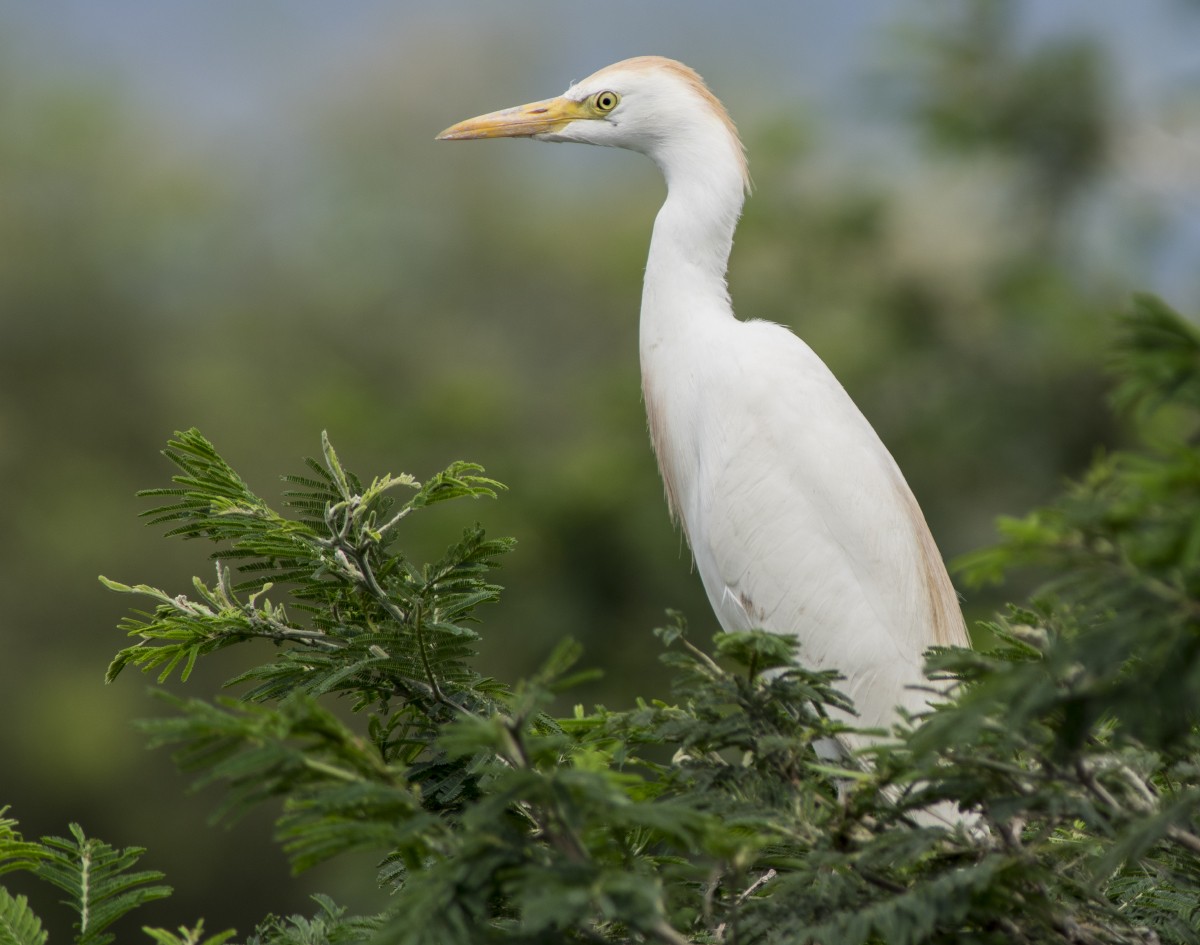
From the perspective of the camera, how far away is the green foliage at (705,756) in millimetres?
1150

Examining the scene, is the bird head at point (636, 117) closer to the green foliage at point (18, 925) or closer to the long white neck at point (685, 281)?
the long white neck at point (685, 281)

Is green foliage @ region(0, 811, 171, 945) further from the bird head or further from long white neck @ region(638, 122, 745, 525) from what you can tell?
the bird head

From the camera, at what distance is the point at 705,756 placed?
5.25 ft

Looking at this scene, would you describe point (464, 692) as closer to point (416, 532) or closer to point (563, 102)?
point (563, 102)

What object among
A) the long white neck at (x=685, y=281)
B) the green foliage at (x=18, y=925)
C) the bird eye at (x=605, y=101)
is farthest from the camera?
the bird eye at (x=605, y=101)

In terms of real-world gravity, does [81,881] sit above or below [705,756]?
below

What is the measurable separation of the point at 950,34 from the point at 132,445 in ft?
51.6

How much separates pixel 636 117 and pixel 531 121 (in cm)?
31

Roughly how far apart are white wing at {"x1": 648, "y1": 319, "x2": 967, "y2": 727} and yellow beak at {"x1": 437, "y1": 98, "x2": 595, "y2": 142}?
887 millimetres

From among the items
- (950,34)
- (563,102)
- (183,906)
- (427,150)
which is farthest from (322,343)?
(563,102)

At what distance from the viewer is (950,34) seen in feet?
25.4

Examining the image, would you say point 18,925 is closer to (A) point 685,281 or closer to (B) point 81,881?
(B) point 81,881

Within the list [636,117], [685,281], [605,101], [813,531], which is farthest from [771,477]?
[605,101]

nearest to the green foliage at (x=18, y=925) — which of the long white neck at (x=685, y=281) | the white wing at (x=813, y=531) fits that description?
the white wing at (x=813, y=531)
